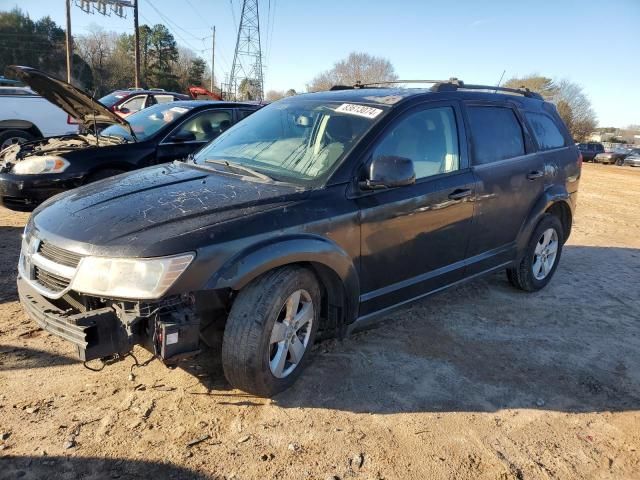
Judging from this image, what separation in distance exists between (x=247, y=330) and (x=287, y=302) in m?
0.32

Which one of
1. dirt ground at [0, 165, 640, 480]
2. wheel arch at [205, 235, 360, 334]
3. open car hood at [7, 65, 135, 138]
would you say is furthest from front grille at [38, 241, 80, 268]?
open car hood at [7, 65, 135, 138]

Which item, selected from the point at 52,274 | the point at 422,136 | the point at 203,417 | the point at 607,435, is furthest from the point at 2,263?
the point at 607,435

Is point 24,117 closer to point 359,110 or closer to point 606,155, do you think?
point 359,110

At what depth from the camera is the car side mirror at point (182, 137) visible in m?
6.24

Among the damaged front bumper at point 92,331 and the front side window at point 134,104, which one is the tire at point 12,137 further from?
the damaged front bumper at point 92,331

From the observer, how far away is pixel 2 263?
4.82m

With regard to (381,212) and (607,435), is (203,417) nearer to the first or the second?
(381,212)

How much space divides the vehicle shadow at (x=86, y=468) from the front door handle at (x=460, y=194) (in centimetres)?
251

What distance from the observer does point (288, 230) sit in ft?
9.07

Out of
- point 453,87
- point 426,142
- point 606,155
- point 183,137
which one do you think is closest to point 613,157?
point 606,155

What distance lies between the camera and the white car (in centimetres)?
939

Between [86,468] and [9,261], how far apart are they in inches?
132

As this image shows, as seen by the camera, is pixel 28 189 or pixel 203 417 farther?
pixel 28 189

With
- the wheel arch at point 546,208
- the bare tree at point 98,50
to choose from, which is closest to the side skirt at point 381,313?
the wheel arch at point 546,208
